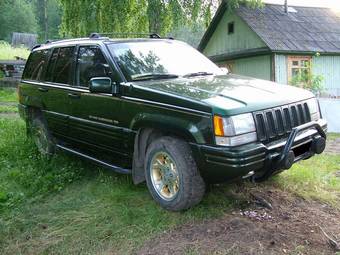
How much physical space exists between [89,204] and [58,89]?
182 cm

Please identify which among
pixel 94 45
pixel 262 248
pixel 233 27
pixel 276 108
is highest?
pixel 233 27

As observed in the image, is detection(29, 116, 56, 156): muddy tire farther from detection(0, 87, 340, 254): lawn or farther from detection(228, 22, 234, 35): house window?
detection(228, 22, 234, 35): house window

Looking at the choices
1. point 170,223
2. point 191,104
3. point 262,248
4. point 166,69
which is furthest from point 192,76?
point 262,248

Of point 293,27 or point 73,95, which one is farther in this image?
point 293,27

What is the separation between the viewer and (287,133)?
4.25 meters

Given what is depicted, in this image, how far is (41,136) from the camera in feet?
22.1

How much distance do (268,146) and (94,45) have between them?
257 centimetres

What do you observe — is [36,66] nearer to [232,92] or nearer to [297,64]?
[232,92]

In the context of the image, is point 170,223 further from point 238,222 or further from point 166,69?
point 166,69

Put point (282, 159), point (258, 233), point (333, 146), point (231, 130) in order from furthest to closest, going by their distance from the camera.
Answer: point (333, 146), point (282, 159), point (258, 233), point (231, 130)

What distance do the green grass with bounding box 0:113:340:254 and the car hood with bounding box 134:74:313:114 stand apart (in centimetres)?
119

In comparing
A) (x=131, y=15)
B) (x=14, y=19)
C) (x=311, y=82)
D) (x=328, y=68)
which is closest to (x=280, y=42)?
(x=328, y=68)

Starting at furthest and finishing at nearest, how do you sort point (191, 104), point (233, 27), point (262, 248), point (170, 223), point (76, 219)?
point (233, 27) → point (76, 219) → point (170, 223) → point (191, 104) → point (262, 248)

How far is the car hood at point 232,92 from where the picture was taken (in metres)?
3.94
